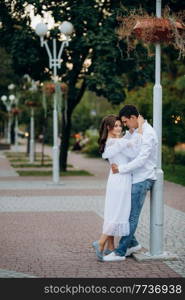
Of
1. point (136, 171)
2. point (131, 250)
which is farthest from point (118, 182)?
point (131, 250)

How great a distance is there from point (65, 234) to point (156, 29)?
3.82m

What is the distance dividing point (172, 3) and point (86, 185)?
7.82 meters

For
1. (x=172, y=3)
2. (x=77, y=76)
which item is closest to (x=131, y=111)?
(x=172, y=3)

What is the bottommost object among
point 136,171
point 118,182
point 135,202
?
point 135,202

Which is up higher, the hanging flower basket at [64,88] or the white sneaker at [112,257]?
the hanging flower basket at [64,88]

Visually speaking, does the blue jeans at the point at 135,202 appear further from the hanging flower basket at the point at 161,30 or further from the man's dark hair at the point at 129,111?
the hanging flower basket at the point at 161,30

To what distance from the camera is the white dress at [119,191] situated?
29.3 feet

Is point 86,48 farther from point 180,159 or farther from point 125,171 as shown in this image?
point 125,171

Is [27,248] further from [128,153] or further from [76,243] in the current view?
[128,153]

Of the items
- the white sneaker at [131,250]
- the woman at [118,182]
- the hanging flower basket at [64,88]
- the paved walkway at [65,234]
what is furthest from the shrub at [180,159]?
the woman at [118,182]

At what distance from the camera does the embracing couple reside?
29.3ft

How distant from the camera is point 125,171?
8891 millimetres

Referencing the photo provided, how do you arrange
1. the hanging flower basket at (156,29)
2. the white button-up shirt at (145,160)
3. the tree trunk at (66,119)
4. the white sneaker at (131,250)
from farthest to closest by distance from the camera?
the tree trunk at (66,119) → the white sneaker at (131,250) → the hanging flower basket at (156,29) → the white button-up shirt at (145,160)

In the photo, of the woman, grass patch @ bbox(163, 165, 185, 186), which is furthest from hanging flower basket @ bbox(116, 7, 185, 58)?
grass patch @ bbox(163, 165, 185, 186)
